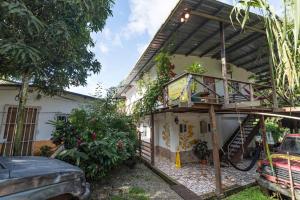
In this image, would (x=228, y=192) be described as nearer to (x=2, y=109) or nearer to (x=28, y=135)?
(x=28, y=135)

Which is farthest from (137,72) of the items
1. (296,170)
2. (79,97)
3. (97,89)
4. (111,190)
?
(296,170)

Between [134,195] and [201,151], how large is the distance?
498cm

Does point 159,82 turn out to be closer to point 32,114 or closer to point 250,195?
point 250,195

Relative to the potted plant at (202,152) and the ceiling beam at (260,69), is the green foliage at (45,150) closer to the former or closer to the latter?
the potted plant at (202,152)

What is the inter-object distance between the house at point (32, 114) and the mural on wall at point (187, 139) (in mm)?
5849

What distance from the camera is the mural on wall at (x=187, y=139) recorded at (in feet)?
31.4

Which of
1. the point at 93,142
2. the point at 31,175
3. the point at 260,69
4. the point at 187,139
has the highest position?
the point at 260,69

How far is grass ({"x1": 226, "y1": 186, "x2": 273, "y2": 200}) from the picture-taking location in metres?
5.34

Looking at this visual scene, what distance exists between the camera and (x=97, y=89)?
10344 mm

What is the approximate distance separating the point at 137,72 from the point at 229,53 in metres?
5.61

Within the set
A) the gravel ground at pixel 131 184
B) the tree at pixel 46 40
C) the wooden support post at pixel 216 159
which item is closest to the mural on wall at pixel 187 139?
the gravel ground at pixel 131 184

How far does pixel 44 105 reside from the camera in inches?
332

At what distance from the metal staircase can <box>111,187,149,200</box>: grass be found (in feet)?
16.7

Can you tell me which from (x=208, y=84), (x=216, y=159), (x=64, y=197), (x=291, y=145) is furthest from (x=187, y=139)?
(x=64, y=197)
